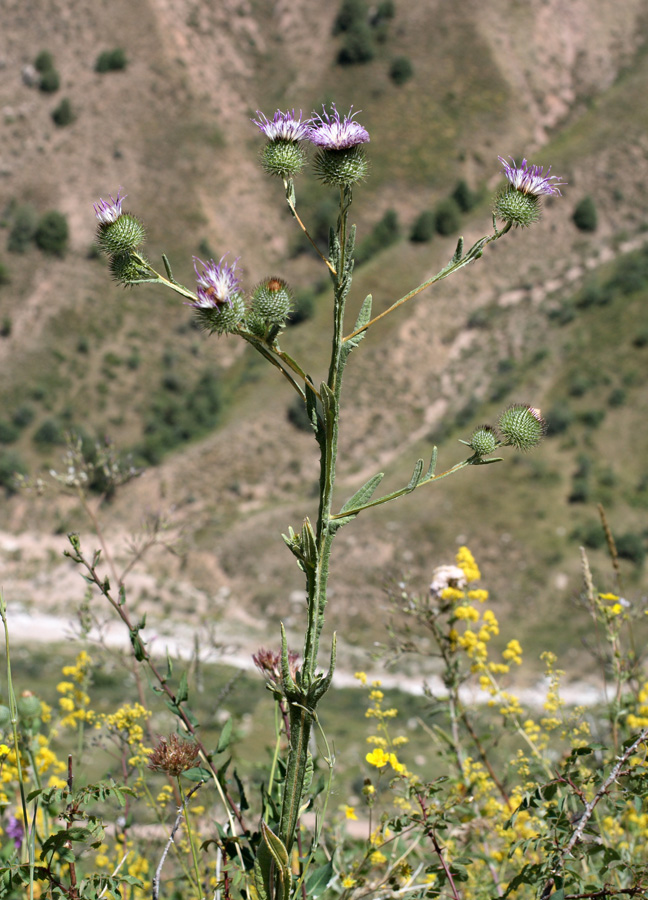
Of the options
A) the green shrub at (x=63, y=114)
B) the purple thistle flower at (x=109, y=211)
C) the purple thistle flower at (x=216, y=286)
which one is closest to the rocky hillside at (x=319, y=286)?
the green shrub at (x=63, y=114)

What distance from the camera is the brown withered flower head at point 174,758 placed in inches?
80.8

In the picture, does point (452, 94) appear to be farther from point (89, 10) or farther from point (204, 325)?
point (204, 325)

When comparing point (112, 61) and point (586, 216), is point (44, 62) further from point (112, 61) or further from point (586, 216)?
point (586, 216)

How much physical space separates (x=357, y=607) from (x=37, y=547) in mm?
14941

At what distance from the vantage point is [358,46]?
2014 inches

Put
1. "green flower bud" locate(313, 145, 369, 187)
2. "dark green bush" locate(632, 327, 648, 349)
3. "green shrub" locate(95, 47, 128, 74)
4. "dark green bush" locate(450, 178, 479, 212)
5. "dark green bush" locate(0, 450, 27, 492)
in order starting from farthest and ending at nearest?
"green shrub" locate(95, 47, 128, 74) → "dark green bush" locate(450, 178, 479, 212) → "dark green bush" locate(0, 450, 27, 492) → "dark green bush" locate(632, 327, 648, 349) → "green flower bud" locate(313, 145, 369, 187)

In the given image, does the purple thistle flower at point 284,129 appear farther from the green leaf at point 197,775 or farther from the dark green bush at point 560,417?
the dark green bush at point 560,417

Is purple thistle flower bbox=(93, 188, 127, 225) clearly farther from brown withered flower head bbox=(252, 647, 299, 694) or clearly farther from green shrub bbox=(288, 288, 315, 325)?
green shrub bbox=(288, 288, 315, 325)

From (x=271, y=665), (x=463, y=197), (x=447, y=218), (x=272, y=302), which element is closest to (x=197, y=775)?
(x=271, y=665)

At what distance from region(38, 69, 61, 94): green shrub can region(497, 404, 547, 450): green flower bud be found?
170 ft

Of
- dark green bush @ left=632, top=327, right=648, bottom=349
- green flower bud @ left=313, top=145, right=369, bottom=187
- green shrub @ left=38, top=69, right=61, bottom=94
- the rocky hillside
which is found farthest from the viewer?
green shrub @ left=38, top=69, right=61, bottom=94

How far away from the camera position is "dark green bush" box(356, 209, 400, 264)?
43969mm

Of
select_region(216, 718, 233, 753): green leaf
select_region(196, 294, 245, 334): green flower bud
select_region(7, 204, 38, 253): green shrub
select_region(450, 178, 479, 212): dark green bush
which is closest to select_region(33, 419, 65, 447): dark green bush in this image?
select_region(7, 204, 38, 253): green shrub

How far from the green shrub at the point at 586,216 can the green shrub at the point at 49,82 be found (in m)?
32.1
